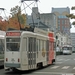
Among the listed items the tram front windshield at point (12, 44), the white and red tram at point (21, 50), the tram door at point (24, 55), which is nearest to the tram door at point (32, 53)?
the white and red tram at point (21, 50)

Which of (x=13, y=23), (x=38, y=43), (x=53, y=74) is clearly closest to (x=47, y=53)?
(x=38, y=43)

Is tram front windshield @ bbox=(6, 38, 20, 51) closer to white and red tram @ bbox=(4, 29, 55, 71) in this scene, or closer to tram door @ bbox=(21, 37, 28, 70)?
white and red tram @ bbox=(4, 29, 55, 71)

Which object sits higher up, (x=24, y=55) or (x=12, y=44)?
(x=12, y=44)

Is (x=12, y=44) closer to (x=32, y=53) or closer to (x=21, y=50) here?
(x=21, y=50)

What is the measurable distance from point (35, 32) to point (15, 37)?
280 centimetres

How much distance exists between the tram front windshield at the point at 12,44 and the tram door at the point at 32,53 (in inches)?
42.5

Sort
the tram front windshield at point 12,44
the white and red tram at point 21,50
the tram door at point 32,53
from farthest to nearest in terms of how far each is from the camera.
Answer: the tram door at point 32,53 < the tram front windshield at point 12,44 < the white and red tram at point 21,50

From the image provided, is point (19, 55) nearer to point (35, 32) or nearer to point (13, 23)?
point (35, 32)

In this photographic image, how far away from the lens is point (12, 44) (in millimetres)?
19453

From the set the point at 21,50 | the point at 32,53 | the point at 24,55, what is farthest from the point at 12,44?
the point at 32,53

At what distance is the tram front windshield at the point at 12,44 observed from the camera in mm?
19297

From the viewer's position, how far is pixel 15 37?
19438 mm

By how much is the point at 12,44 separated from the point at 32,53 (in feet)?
6.14

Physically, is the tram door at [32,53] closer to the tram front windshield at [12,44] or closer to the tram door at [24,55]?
the tram door at [24,55]
